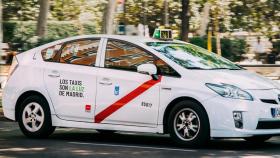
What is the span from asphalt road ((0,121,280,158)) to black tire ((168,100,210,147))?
11cm

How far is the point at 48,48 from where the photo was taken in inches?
468

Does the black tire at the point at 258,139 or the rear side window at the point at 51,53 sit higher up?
Answer: the rear side window at the point at 51,53

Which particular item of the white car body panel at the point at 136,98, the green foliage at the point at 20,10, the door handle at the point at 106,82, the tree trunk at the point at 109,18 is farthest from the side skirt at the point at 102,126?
the green foliage at the point at 20,10

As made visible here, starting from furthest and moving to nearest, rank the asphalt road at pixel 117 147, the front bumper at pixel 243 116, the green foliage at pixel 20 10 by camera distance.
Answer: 1. the green foliage at pixel 20 10
2. the front bumper at pixel 243 116
3. the asphalt road at pixel 117 147

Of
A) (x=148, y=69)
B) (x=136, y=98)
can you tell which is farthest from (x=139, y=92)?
(x=148, y=69)

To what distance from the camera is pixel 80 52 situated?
11508mm

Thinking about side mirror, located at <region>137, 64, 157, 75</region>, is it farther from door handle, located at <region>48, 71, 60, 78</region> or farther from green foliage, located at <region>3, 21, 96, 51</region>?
green foliage, located at <region>3, 21, 96, 51</region>

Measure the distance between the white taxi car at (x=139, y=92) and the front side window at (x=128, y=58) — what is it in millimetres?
13

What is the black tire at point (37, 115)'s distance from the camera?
454 inches

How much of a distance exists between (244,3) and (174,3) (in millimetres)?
4057

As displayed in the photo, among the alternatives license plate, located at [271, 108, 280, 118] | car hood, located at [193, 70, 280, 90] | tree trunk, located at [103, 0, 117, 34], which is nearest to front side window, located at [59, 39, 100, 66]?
car hood, located at [193, 70, 280, 90]

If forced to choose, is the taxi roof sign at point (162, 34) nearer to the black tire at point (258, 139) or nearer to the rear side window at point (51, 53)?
the rear side window at point (51, 53)

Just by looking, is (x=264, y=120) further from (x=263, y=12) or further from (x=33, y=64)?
(x=263, y=12)

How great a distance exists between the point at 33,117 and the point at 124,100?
5.12 feet
